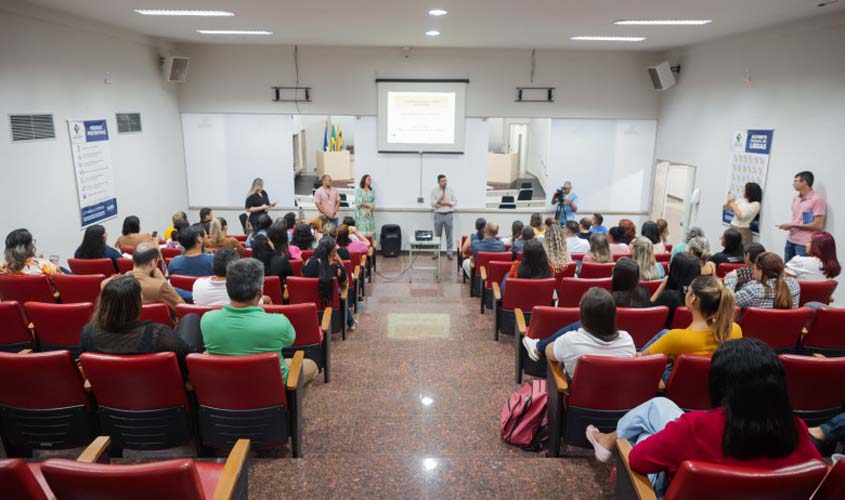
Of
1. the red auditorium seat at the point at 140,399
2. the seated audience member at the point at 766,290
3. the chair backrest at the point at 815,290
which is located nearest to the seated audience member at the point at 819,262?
the chair backrest at the point at 815,290

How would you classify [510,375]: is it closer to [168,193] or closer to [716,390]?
[716,390]

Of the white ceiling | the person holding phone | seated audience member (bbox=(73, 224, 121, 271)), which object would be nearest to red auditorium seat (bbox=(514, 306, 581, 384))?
the white ceiling

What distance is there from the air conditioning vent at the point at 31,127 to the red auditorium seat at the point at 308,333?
4.44 metres

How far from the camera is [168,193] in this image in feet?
31.8

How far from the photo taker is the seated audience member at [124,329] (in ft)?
8.94

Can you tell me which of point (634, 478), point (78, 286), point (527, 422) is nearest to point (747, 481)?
point (634, 478)

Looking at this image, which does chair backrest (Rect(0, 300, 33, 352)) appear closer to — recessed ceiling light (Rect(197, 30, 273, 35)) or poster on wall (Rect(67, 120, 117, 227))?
poster on wall (Rect(67, 120, 117, 227))

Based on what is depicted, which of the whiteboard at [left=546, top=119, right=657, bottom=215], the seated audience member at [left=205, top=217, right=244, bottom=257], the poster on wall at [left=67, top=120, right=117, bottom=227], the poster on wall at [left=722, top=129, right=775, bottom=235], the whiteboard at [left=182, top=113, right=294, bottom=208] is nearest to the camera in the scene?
the seated audience member at [left=205, top=217, right=244, bottom=257]

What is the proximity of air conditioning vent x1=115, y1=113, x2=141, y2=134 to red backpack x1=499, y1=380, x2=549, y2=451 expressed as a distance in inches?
297

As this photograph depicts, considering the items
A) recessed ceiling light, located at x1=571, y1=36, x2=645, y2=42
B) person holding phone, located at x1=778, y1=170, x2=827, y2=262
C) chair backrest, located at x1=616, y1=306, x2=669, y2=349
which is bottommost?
chair backrest, located at x1=616, y1=306, x2=669, y2=349

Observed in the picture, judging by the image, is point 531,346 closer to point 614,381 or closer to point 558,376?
point 558,376

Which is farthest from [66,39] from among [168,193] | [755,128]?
[755,128]

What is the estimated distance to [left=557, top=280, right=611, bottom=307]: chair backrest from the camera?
16.2 feet

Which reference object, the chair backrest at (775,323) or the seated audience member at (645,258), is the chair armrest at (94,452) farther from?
the seated audience member at (645,258)
